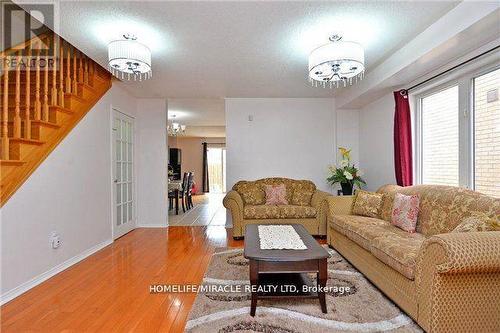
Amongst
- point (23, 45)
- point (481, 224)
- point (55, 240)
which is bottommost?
point (55, 240)

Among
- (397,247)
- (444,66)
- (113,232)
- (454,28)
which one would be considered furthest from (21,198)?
(444,66)

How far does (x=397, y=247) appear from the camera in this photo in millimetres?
2145

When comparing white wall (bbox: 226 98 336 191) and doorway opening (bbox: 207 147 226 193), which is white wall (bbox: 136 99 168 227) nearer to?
white wall (bbox: 226 98 336 191)

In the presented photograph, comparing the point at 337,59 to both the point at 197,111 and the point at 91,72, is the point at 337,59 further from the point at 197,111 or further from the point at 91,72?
the point at 197,111

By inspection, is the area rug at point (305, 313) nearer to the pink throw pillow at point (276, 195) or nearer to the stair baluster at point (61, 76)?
the pink throw pillow at point (276, 195)

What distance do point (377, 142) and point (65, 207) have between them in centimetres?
463

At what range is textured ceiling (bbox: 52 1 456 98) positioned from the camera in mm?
2273

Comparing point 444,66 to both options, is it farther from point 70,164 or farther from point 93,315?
point 70,164

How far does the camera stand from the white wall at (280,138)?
529 centimetres

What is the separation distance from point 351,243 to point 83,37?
353 centimetres

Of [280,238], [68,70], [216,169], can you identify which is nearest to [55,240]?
[68,70]

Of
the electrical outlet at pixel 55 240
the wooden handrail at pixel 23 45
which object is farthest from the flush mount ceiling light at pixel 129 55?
the electrical outlet at pixel 55 240

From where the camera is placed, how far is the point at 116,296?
2424 millimetres

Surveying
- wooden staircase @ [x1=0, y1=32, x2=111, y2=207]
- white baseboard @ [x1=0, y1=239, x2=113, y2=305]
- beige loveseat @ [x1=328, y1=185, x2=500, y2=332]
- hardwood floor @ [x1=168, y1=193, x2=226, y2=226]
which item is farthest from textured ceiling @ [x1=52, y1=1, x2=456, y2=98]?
hardwood floor @ [x1=168, y1=193, x2=226, y2=226]
